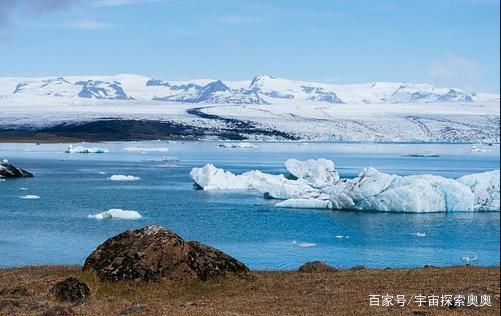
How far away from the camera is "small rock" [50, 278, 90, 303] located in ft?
47.3

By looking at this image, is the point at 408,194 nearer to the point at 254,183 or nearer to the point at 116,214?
the point at 116,214

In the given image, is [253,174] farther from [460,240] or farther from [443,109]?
[443,109]

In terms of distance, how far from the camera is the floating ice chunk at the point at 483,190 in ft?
137

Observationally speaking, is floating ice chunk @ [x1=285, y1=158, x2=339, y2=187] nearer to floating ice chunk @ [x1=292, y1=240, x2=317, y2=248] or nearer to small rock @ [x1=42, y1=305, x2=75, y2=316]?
floating ice chunk @ [x1=292, y1=240, x2=317, y2=248]

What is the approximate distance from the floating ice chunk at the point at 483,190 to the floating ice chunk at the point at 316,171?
497 inches

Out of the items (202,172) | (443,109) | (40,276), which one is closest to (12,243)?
(40,276)

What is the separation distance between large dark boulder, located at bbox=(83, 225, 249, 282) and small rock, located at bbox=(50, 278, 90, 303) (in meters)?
1.36

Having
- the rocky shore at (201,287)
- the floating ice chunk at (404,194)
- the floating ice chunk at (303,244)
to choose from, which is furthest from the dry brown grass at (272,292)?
the floating ice chunk at (404,194)

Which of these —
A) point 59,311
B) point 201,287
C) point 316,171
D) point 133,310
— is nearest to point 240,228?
point 201,287

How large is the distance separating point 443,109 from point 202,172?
148 meters

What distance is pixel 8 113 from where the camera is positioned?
164125 millimetres

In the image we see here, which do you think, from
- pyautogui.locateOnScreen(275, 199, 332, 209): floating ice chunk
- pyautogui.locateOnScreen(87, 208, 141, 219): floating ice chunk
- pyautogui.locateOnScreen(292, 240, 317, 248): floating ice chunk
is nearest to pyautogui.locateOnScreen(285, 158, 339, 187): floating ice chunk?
pyautogui.locateOnScreen(275, 199, 332, 209): floating ice chunk

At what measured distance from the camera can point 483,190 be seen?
→ 42469 mm

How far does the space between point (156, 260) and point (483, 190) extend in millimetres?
29765
